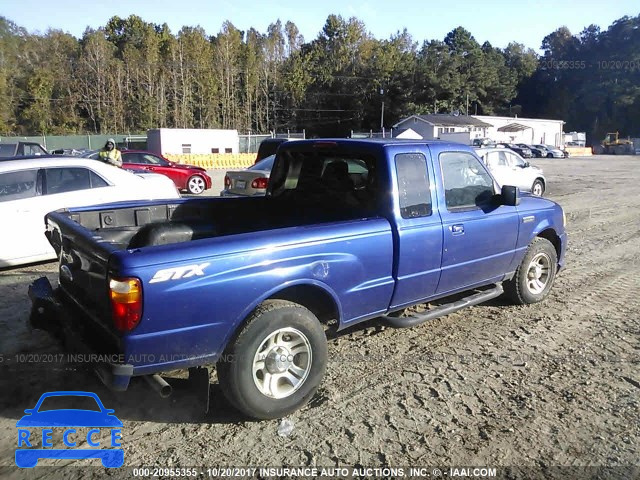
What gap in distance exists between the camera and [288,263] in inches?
132

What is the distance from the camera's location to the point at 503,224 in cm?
496

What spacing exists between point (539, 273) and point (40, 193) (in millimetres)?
6563

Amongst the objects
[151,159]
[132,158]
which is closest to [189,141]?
[151,159]

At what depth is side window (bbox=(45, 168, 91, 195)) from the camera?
23.5 ft

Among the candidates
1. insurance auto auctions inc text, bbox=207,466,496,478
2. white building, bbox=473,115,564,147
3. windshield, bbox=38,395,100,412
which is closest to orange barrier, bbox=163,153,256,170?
windshield, bbox=38,395,100,412

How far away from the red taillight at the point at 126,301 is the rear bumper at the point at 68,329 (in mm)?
251

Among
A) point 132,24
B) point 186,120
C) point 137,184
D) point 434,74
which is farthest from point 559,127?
point 137,184

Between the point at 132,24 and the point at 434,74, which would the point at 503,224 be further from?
the point at 132,24

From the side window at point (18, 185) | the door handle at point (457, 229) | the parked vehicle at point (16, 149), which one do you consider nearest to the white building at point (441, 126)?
the parked vehicle at point (16, 149)

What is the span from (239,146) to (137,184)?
35.4 m

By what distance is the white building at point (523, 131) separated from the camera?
6944 centimetres

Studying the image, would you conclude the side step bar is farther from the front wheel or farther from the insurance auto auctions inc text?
the front wheel

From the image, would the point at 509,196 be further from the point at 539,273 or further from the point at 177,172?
the point at 177,172

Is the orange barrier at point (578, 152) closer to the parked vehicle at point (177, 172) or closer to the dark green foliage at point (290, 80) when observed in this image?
the dark green foliage at point (290, 80)
